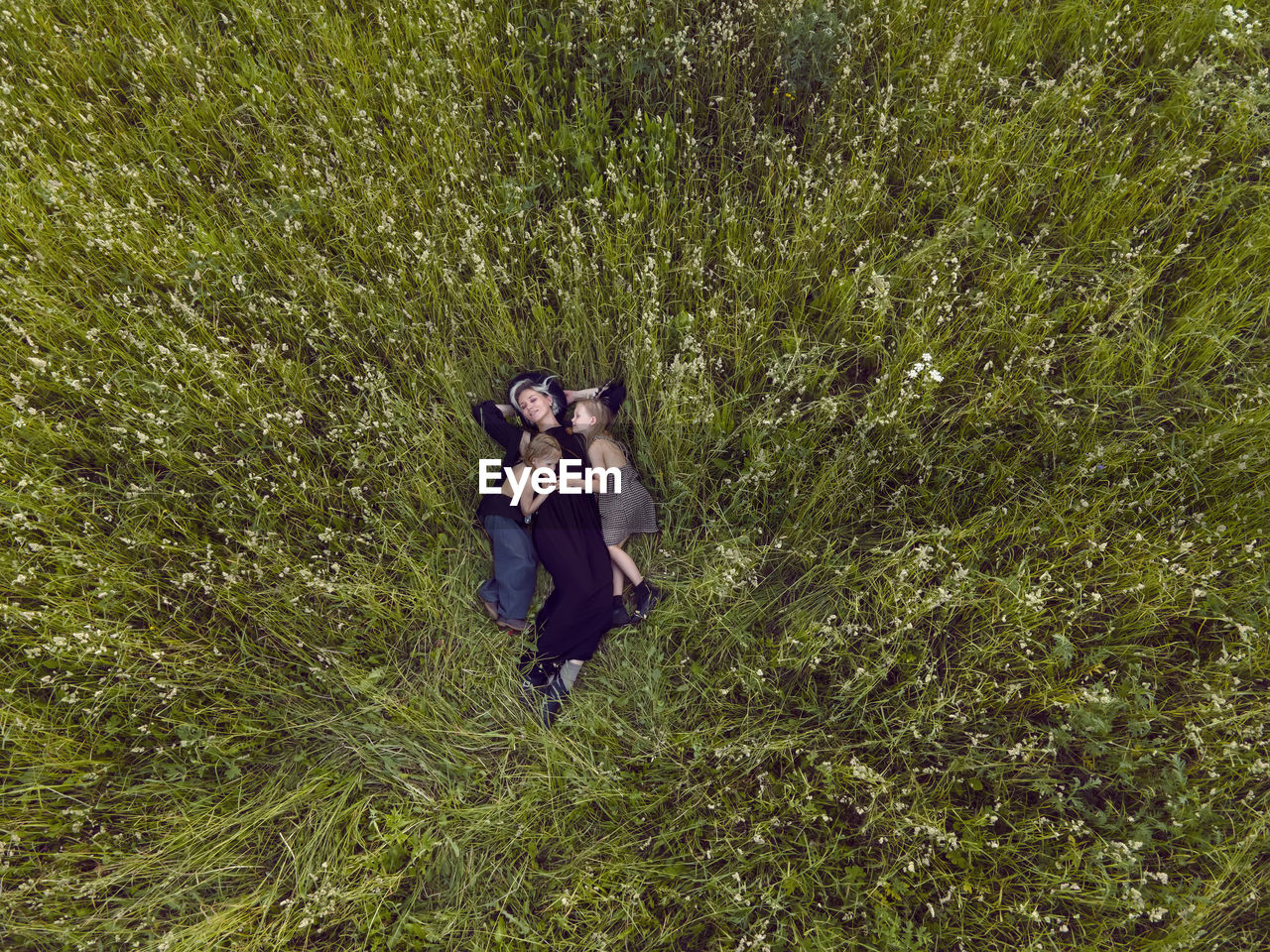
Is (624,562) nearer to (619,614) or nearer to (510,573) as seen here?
(619,614)

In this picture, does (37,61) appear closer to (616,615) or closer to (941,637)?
(616,615)

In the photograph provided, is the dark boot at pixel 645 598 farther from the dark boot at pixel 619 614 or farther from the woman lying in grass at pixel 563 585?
the woman lying in grass at pixel 563 585

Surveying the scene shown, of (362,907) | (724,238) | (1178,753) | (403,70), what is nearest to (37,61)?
(403,70)

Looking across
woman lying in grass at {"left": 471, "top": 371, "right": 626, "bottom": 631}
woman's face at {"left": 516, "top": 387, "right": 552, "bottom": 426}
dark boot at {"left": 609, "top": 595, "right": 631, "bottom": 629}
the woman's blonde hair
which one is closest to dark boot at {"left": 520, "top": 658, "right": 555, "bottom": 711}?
woman lying in grass at {"left": 471, "top": 371, "right": 626, "bottom": 631}

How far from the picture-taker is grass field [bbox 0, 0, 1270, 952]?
295cm

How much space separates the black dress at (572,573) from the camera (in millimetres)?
3523

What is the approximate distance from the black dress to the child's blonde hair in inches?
2.5

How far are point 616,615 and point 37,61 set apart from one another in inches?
221

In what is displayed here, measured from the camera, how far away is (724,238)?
379 cm

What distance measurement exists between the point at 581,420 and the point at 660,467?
0.58 meters

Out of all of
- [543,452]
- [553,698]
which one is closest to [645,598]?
[553,698]

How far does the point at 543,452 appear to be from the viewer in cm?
371

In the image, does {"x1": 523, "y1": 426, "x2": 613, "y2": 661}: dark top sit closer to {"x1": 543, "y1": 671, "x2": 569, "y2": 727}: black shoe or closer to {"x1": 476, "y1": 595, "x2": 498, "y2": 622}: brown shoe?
{"x1": 543, "y1": 671, "x2": 569, "y2": 727}: black shoe

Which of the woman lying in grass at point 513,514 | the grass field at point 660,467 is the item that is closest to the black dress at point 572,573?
the woman lying in grass at point 513,514
